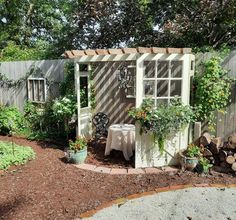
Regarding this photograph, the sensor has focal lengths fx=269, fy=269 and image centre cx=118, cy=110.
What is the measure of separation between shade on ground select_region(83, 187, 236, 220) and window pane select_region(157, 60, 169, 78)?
2.10 meters

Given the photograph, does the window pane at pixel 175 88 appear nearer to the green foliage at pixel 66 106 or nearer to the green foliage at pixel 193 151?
the green foliage at pixel 193 151

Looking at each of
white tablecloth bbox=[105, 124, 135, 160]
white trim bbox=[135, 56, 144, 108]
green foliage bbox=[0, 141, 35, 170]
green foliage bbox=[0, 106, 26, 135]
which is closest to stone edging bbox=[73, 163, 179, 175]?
white tablecloth bbox=[105, 124, 135, 160]

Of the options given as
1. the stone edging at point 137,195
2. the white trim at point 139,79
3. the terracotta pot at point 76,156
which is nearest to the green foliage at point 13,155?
the terracotta pot at point 76,156

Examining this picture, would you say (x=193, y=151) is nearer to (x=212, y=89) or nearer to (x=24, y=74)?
(x=212, y=89)

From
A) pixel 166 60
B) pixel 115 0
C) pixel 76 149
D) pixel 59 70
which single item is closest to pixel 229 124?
pixel 166 60

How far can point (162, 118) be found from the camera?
481 cm

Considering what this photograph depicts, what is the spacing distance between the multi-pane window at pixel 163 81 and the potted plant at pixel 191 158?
101 cm

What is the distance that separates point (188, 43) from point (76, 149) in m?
6.06

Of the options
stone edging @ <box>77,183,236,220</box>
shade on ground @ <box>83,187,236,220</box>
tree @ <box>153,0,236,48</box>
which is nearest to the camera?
shade on ground @ <box>83,187,236,220</box>

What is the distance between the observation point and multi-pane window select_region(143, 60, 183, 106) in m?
5.00

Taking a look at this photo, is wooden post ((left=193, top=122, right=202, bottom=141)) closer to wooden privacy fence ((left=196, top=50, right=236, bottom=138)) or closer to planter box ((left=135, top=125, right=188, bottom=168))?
planter box ((left=135, top=125, right=188, bottom=168))

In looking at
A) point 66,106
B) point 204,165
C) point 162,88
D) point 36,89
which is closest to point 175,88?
point 162,88

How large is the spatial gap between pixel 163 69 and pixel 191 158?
1.72 meters

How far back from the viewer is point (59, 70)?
24.0ft
